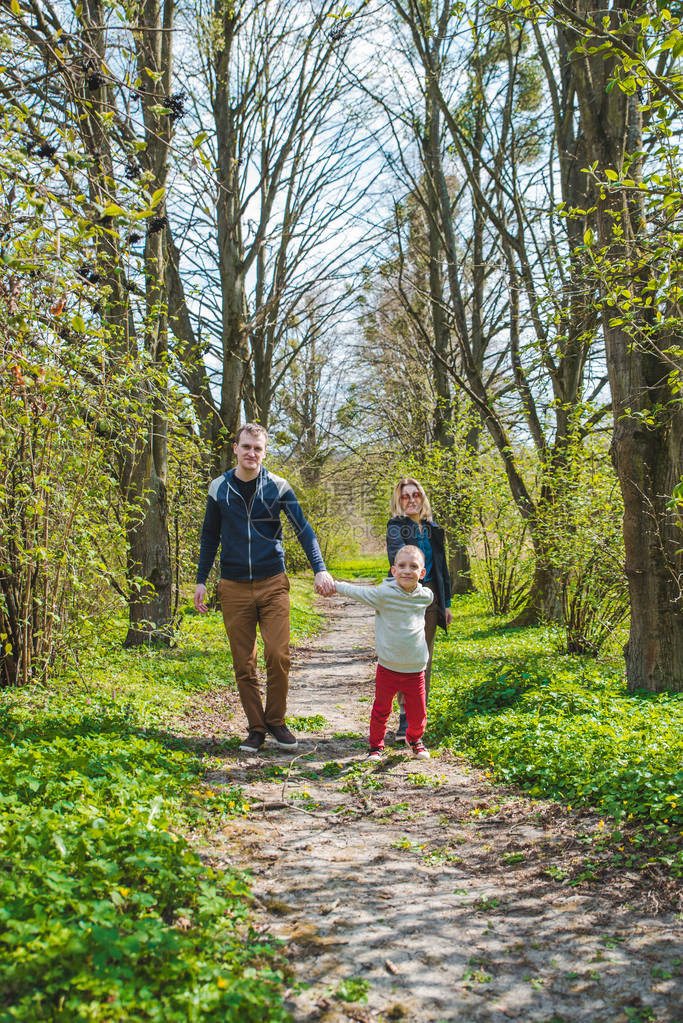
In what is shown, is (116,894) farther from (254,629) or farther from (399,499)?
(399,499)

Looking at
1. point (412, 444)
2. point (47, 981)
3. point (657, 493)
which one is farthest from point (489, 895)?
point (412, 444)

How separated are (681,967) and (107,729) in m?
3.96

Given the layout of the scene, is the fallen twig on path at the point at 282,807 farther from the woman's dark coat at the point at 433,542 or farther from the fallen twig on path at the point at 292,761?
the woman's dark coat at the point at 433,542

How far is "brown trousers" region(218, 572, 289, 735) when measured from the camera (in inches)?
221

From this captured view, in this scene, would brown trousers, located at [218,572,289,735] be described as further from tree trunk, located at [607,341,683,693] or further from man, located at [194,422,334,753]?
tree trunk, located at [607,341,683,693]

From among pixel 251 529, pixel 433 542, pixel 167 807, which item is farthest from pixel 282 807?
pixel 433 542

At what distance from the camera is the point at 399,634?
17.8ft

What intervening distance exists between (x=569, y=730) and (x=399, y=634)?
4.88 ft

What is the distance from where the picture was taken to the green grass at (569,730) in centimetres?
425

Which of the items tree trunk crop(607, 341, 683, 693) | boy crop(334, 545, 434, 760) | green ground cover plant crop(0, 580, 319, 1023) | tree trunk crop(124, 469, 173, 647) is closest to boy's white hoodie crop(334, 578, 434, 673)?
boy crop(334, 545, 434, 760)

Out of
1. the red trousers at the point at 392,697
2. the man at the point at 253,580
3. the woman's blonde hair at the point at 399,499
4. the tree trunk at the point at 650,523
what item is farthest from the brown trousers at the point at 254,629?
the tree trunk at the point at 650,523

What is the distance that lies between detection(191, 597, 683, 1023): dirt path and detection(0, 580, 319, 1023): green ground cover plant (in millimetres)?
231

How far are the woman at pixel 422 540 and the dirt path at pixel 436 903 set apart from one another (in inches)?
53.6

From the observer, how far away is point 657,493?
21.4 feet
